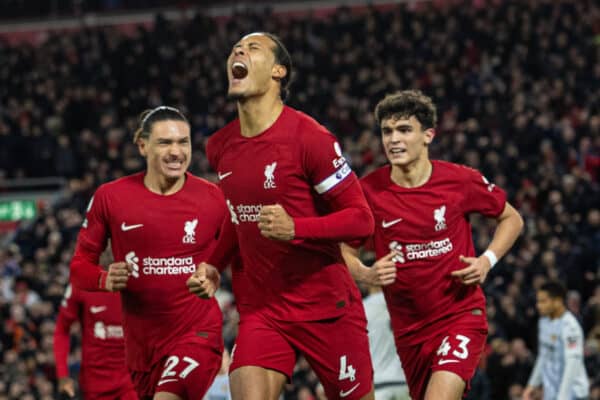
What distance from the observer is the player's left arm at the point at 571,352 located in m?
10.3

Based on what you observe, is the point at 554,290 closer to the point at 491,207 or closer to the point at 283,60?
the point at 491,207

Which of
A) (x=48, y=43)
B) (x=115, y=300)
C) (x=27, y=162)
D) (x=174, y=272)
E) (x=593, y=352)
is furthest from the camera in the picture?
(x=48, y=43)

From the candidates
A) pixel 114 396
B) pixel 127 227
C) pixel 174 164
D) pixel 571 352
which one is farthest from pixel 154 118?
pixel 571 352

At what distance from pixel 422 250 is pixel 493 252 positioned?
505 millimetres

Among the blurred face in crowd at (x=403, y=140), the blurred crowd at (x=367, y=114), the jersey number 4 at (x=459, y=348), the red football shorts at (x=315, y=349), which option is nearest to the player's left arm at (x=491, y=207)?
the blurred face in crowd at (x=403, y=140)

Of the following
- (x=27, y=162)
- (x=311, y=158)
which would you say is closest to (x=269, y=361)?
(x=311, y=158)

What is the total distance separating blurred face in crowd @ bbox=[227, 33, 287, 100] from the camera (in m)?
5.96

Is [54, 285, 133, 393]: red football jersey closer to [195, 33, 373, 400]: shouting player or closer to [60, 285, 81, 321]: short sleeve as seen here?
[60, 285, 81, 321]: short sleeve

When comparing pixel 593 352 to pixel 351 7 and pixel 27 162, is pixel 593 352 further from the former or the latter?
pixel 351 7

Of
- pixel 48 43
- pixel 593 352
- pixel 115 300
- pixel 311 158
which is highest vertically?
pixel 48 43

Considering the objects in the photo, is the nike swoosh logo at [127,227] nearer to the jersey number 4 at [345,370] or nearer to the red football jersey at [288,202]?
the red football jersey at [288,202]

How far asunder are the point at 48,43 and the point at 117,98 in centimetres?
400

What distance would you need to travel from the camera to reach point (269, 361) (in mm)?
5902

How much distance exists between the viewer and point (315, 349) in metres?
6.00
